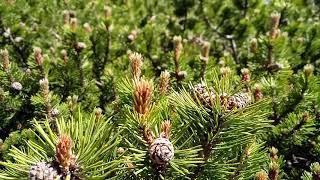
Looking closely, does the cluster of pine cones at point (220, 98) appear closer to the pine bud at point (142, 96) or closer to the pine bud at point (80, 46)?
the pine bud at point (142, 96)

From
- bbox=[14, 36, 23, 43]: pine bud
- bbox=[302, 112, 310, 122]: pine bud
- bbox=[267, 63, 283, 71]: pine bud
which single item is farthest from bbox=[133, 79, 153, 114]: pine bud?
bbox=[14, 36, 23, 43]: pine bud

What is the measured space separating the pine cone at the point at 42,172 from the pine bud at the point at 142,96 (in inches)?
13.6

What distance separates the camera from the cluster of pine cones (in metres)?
1.50

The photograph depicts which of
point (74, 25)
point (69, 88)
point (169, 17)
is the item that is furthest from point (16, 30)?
point (169, 17)

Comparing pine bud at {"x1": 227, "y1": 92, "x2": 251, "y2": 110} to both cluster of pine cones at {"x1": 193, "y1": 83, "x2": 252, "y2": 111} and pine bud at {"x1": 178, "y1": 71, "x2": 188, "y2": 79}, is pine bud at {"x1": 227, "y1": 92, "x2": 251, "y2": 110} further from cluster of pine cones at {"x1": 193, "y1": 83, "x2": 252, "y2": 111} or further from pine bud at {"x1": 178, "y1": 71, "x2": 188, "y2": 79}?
pine bud at {"x1": 178, "y1": 71, "x2": 188, "y2": 79}

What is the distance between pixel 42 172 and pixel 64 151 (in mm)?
81

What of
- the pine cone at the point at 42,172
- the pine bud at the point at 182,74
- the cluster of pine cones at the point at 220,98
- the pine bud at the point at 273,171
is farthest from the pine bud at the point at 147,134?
the pine bud at the point at 182,74

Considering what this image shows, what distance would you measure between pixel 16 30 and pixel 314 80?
2.66 meters

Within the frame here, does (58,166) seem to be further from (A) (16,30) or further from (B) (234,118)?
(A) (16,30)

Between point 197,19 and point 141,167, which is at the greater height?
point 197,19

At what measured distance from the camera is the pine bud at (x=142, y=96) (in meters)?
1.44

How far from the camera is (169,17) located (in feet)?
18.4

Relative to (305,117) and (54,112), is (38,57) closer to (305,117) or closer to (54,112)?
(54,112)

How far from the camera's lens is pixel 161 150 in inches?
54.0
